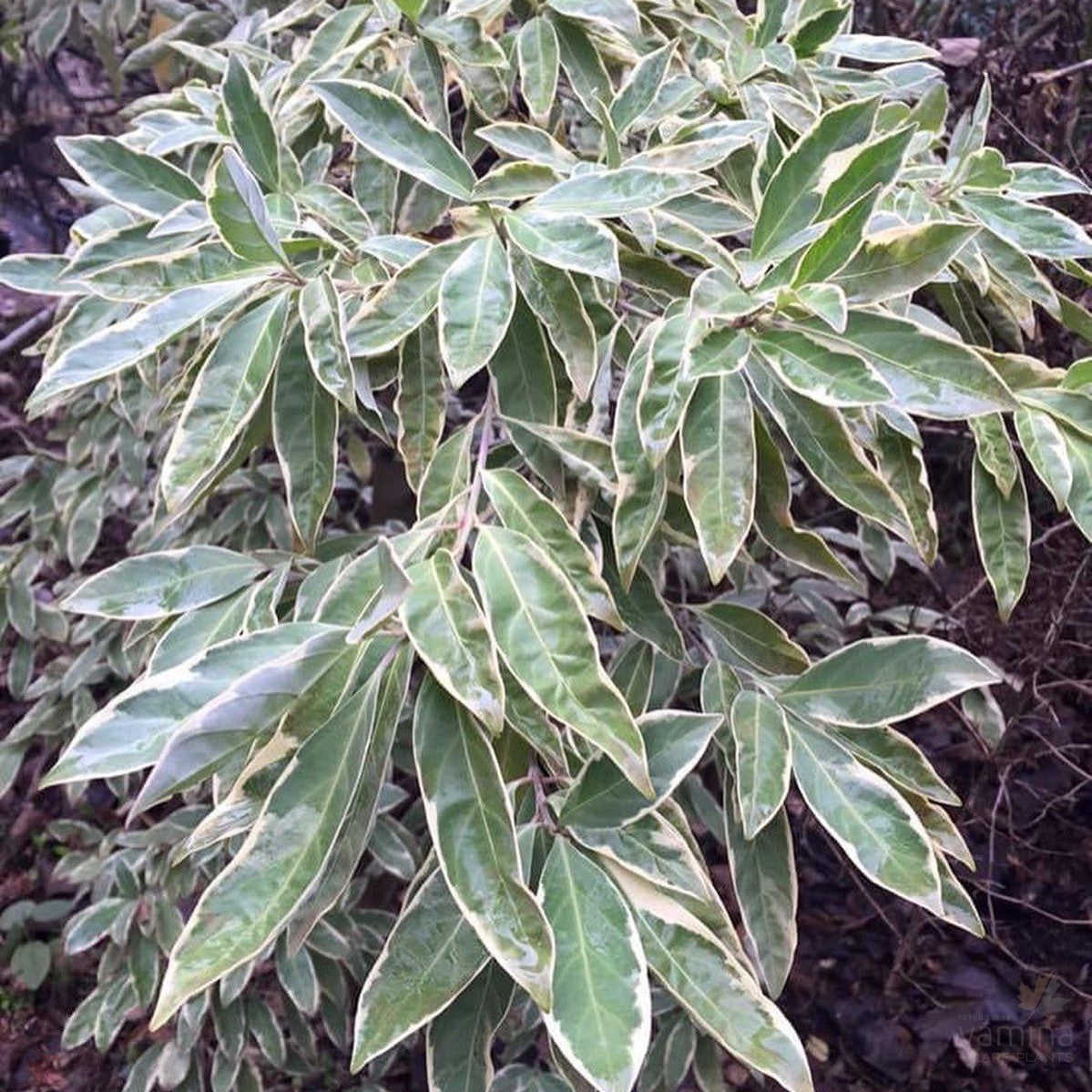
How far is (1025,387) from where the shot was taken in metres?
0.88

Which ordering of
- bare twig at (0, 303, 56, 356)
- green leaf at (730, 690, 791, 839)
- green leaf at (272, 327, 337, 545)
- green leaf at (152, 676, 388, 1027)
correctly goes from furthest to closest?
bare twig at (0, 303, 56, 356) < green leaf at (272, 327, 337, 545) < green leaf at (730, 690, 791, 839) < green leaf at (152, 676, 388, 1027)

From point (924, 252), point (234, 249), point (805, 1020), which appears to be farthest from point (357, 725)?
point (805, 1020)

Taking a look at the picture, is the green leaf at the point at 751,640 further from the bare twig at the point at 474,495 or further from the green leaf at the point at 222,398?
the green leaf at the point at 222,398

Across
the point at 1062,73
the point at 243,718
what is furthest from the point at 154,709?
the point at 1062,73

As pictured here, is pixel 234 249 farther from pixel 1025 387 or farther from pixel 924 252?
pixel 1025 387

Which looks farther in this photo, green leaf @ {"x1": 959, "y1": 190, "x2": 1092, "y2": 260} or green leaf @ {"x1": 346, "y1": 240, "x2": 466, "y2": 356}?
green leaf @ {"x1": 959, "y1": 190, "x2": 1092, "y2": 260}

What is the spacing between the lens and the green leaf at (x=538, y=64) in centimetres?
101

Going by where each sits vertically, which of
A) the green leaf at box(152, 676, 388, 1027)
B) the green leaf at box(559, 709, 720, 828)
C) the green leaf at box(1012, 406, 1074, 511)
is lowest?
the green leaf at box(559, 709, 720, 828)

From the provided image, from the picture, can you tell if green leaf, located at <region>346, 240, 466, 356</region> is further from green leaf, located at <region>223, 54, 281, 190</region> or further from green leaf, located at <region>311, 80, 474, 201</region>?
green leaf, located at <region>223, 54, 281, 190</region>

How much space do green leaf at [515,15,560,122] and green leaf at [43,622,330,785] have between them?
22.8 inches

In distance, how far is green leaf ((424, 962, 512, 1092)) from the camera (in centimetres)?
76

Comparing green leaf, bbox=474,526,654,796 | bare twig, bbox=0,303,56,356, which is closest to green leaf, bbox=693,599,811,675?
green leaf, bbox=474,526,654,796

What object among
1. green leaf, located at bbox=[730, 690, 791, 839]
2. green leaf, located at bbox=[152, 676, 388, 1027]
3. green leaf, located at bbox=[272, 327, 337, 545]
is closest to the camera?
green leaf, located at bbox=[152, 676, 388, 1027]

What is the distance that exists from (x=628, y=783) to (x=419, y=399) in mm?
370
